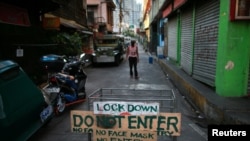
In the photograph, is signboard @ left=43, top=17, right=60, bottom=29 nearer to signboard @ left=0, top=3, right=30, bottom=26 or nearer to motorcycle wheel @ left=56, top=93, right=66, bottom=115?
signboard @ left=0, top=3, right=30, bottom=26

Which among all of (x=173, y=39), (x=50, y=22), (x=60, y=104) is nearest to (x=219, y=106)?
(x=60, y=104)

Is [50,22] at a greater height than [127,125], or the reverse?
[50,22]

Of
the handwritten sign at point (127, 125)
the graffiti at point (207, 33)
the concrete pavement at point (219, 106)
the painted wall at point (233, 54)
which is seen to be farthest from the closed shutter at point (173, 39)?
the handwritten sign at point (127, 125)

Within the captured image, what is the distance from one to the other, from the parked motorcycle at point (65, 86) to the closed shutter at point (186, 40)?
175 inches

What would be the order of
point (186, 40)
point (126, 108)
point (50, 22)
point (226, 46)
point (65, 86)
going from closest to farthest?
point (126, 108) → point (226, 46) → point (65, 86) → point (50, 22) → point (186, 40)

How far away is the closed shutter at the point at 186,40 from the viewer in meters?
9.52

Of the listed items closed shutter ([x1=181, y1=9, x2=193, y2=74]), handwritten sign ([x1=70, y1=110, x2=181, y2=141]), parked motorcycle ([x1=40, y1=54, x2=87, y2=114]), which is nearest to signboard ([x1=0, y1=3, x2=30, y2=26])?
parked motorcycle ([x1=40, y1=54, x2=87, y2=114])

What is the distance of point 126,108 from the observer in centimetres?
305

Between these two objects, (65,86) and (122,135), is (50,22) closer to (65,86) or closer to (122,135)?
(65,86)

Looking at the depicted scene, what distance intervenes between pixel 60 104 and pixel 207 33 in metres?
4.64

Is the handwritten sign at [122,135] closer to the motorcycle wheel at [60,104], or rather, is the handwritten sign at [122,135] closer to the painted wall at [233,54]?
the motorcycle wheel at [60,104]

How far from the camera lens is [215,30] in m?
6.45

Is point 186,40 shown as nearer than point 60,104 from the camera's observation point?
No

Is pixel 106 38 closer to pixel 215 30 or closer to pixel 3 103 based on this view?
pixel 215 30
